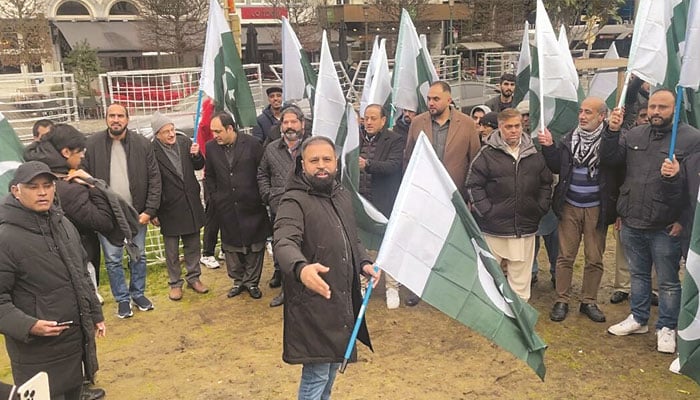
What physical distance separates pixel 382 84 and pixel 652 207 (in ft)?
11.2

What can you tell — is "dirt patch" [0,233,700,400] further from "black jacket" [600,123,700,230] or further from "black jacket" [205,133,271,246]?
"black jacket" [600,123,700,230]

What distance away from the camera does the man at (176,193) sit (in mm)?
5773

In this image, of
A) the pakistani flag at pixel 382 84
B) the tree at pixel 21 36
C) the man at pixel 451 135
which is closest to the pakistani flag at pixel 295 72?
the pakistani flag at pixel 382 84

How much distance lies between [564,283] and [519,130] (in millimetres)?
1413

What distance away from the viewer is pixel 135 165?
544 cm

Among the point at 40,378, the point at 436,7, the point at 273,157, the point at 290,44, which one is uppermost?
the point at 436,7

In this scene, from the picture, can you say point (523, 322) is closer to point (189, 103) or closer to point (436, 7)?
point (189, 103)

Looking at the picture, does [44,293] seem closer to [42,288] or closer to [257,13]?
[42,288]

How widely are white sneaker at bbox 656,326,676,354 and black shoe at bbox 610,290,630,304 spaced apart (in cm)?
95

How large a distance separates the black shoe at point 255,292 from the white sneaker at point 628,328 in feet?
10.3

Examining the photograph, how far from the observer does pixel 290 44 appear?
22.9ft

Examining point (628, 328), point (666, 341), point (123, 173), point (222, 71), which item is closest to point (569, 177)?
point (628, 328)

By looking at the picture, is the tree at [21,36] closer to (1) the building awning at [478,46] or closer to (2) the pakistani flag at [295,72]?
(1) the building awning at [478,46]

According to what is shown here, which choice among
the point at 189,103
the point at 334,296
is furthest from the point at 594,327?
the point at 189,103
